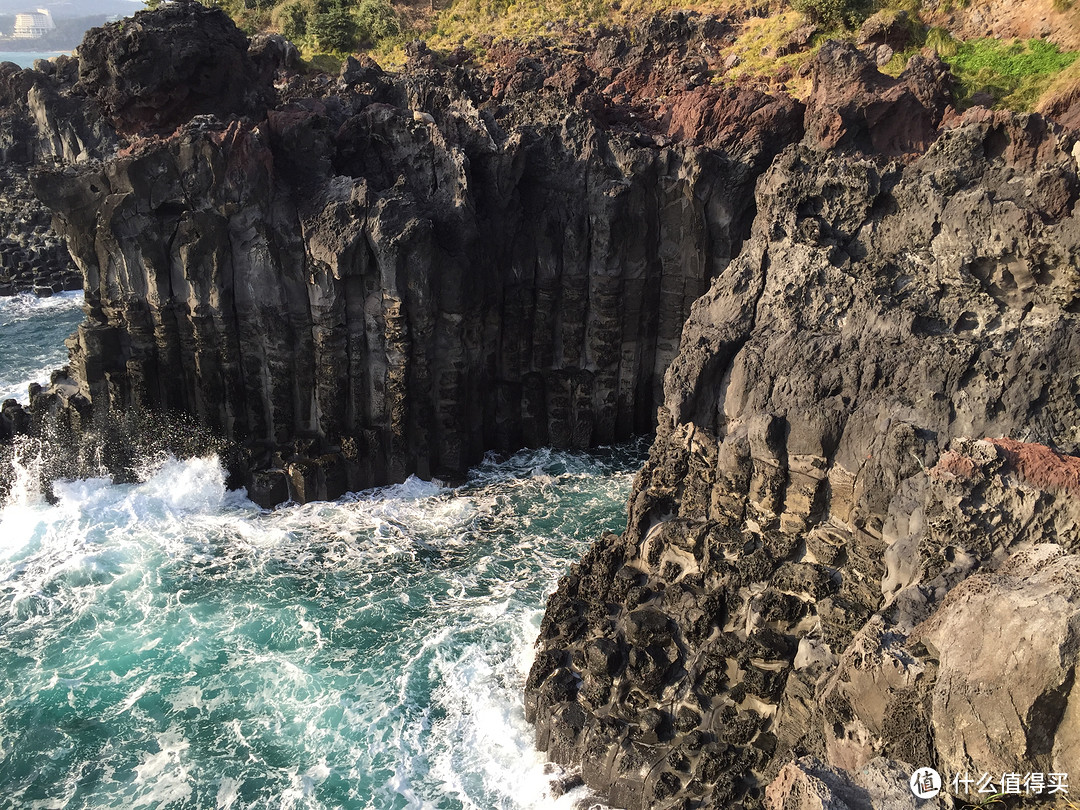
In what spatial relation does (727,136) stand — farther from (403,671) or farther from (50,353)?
(50,353)

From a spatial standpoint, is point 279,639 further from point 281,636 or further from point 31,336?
point 31,336

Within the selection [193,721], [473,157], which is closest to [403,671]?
[193,721]

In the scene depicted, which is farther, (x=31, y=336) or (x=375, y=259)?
(x=31, y=336)

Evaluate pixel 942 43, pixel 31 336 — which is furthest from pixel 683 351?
pixel 31 336

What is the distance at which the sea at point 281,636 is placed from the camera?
1466cm

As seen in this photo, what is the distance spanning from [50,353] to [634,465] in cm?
2520

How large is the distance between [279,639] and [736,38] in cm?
3552

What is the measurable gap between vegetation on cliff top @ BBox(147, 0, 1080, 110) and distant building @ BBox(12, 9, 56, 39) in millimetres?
164048

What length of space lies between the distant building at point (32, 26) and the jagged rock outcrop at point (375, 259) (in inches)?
8007

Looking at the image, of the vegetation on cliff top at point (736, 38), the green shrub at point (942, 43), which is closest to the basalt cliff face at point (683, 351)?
the vegetation on cliff top at point (736, 38)

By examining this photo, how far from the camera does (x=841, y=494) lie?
14492 millimetres

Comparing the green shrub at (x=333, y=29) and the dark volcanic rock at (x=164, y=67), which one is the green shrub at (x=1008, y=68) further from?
the green shrub at (x=333, y=29)

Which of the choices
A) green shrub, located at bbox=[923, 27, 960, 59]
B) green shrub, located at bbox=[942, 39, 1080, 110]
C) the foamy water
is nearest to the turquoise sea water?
the foamy water

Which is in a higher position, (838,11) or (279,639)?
(838,11)
